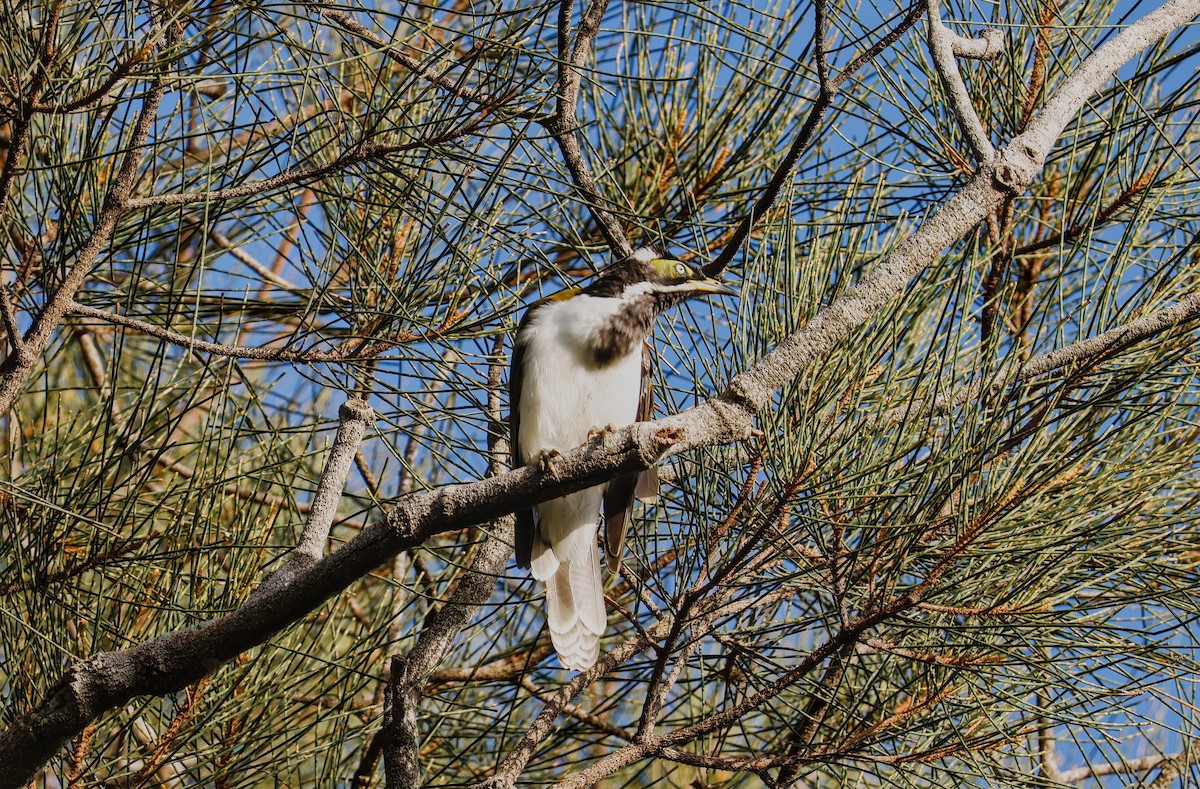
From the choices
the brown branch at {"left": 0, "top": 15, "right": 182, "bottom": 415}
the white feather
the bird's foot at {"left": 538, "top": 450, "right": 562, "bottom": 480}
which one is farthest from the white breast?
the bird's foot at {"left": 538, "top": 450, "right": 562, "bottom": 480}

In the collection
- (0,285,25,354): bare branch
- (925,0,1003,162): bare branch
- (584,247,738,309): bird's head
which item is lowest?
(0,285,25,354): bare branch

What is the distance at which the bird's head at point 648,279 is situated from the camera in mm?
2943

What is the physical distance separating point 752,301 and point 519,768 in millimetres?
1015

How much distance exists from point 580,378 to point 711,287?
0.42 m

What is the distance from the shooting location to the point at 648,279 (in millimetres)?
2980

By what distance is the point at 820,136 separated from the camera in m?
2.94

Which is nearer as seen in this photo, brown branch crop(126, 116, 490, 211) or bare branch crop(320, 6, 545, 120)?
brown branch crop(126, 116, 490, 211)

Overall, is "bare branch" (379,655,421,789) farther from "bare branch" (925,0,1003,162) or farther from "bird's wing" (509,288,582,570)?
"bare branch" (925,0,1003,162)

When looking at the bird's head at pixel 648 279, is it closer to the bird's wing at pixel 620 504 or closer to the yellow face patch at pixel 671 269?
the yellow face patch at pixel 671 269

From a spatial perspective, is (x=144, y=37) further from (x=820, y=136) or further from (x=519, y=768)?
(x=820, y=136)

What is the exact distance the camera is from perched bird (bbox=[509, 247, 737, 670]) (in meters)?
2.92

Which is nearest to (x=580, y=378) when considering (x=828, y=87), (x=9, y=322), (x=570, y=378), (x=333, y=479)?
(x=570, y=378)

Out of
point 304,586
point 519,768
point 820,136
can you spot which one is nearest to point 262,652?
point 519,768

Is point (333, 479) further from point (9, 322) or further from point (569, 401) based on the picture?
point (569, 401)
